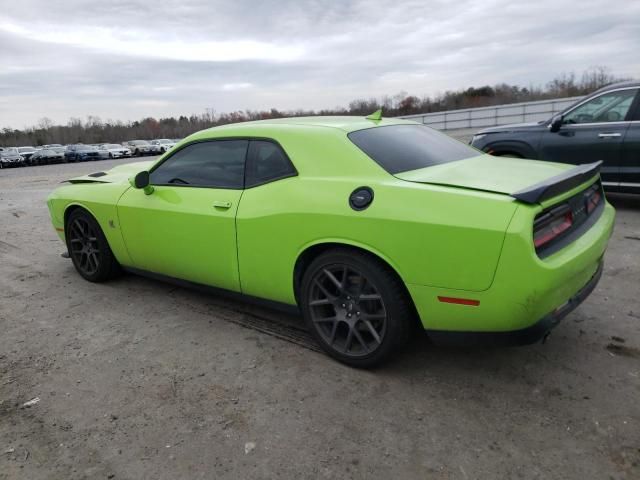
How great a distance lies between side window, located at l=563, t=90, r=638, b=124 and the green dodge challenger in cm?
379

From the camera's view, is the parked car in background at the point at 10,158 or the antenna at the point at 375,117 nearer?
the antenna at the point at 375,117

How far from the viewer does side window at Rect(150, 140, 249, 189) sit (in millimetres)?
3500

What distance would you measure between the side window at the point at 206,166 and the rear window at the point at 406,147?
34.3 inches

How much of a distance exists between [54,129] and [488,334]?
90476mm

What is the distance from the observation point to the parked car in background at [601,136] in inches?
246

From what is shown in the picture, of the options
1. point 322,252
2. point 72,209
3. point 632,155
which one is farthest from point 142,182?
point 632,155

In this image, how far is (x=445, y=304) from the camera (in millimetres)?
2553

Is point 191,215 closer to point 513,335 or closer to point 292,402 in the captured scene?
point 292,402

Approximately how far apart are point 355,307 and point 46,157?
133 ft

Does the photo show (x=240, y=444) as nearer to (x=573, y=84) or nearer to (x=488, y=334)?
(x=488, y=334)

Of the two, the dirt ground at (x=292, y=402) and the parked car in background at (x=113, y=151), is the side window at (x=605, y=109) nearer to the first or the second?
the dirt ground at (x=292, y=402)

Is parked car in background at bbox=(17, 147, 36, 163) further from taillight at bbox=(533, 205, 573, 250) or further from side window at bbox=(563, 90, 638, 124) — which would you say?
taillight at bbox=(533, 205, 573, 250)

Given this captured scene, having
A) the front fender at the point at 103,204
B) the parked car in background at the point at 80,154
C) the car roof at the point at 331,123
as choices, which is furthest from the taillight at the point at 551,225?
the parked car in background at the point at 80,154

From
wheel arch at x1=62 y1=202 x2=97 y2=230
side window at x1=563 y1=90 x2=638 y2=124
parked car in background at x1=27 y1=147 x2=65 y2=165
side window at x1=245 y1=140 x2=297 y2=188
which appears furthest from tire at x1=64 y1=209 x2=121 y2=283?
parked car in background at x1=27 y1=147 x2=65 y2=165
